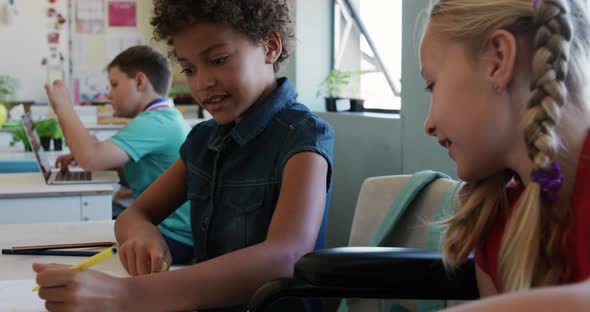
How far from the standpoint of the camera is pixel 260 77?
131 cm

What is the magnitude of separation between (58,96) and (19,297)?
1871 mm

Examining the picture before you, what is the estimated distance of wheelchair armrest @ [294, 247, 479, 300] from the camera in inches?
35.4

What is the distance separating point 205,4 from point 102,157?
1.36 m

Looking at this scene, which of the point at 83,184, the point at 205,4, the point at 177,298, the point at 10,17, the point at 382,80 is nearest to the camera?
the point at 177,298

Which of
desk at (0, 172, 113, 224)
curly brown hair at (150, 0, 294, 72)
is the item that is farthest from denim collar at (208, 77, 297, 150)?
desk at (0, 172, 113, 224)

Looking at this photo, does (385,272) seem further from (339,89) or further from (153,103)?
(339,89)

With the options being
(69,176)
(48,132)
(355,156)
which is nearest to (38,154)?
(69,176)

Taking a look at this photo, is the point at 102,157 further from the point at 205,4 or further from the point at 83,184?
the point at 205,4

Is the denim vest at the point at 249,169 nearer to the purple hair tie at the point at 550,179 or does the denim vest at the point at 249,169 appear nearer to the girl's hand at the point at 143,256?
the girl's hand at the point at 143,256

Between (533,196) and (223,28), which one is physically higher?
(223,28)

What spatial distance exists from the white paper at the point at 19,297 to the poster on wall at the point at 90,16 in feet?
14.6

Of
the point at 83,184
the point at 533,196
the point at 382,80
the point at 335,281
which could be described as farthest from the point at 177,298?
the point at 382,80

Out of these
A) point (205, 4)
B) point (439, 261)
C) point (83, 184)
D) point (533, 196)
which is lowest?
point (83, 184)

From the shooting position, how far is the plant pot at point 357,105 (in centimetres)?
335
